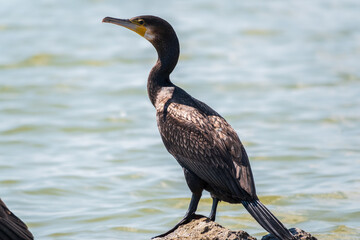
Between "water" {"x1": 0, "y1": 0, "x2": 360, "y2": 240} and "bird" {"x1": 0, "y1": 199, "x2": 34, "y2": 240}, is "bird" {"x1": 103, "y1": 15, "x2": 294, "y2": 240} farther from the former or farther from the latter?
"water" {"x1": 0, "y1": 0, "x2": 360, "y2": 240}

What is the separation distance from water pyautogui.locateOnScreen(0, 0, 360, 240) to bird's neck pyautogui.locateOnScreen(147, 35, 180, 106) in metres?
1.84

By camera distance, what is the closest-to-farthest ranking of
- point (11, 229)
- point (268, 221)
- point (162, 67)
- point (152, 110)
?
1. point (11, 229)
2. point (268, 221)
3. point (162, 67)
4. point (152, 110)

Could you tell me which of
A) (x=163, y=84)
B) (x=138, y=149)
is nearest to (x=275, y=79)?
(x=138, y=149)

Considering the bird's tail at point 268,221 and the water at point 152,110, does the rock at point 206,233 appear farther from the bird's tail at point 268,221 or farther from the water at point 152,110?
the water at point 152,110

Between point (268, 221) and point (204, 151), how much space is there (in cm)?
93

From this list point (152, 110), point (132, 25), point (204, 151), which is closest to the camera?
point (204, 151)

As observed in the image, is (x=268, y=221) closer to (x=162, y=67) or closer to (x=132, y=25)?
(x=162, y=67)

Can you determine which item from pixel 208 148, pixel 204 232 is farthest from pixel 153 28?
pixel 204 232

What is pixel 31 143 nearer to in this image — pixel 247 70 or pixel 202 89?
pixel 202 89

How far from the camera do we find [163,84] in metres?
7.71

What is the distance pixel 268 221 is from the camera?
6.43m

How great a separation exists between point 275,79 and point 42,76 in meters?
4.69

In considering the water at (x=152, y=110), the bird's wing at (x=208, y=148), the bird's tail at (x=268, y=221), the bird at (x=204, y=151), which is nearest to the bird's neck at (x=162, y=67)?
the bird at (x=204, y=151)

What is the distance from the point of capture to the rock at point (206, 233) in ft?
21.0
